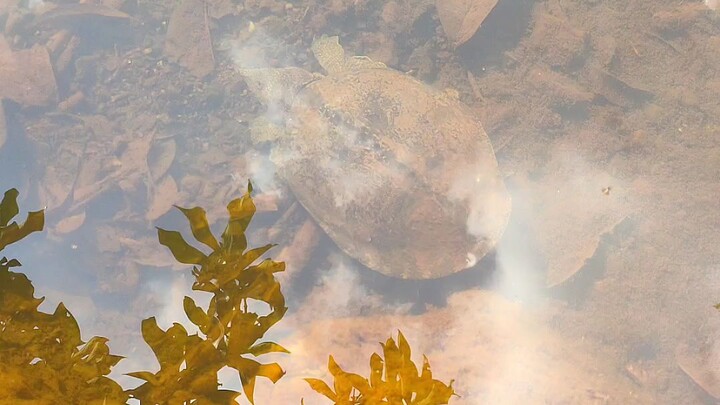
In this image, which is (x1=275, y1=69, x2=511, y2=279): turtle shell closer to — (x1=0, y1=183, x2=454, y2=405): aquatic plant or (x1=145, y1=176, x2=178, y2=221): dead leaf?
(x1=145, y1=176, x2=178, y2=221): dead leaf

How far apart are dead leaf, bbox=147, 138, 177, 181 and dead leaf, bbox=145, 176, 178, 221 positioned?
12 centimetres

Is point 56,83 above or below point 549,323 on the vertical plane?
above

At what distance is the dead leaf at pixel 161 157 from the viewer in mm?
5891

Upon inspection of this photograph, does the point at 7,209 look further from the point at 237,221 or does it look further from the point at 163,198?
the point at 163,198

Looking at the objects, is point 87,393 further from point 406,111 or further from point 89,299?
point 89,299

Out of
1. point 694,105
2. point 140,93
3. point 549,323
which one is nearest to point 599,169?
point 694,105

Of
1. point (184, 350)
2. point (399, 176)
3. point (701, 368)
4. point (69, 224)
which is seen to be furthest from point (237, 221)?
point (69, 224)

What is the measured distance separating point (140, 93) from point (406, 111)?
139 inches

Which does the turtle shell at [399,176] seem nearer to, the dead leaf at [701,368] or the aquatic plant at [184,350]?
the dead leaf at [701,368]

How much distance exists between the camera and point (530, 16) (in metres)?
5.33

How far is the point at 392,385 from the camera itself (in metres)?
1.42

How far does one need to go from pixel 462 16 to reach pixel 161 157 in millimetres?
3792

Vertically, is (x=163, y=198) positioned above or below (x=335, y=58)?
below

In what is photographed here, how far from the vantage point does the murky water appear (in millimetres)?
4234
